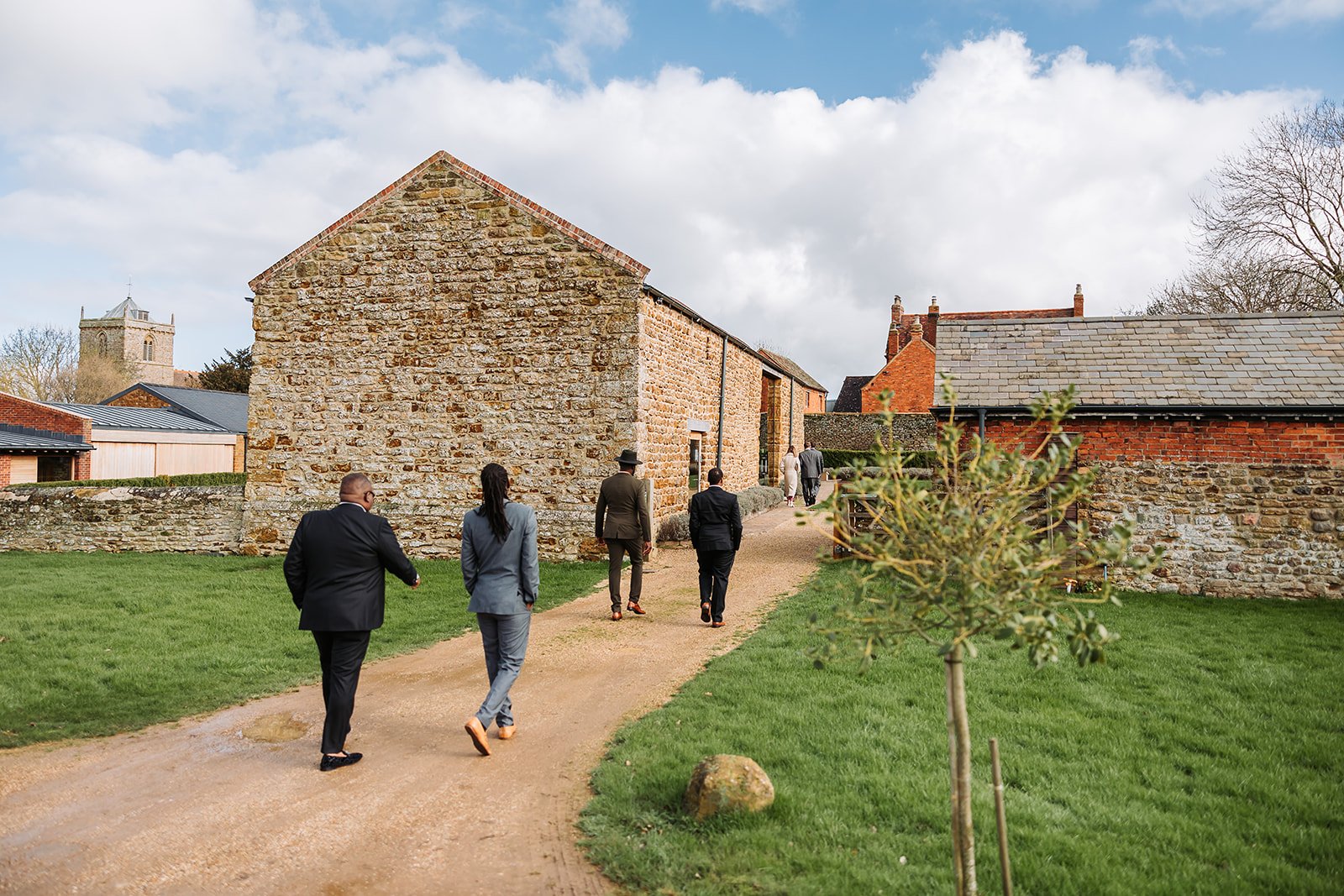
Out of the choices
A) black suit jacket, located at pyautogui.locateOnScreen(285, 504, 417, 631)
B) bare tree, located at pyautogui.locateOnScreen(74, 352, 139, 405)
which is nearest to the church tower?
bare tree, located at pyautogui.locateOnScreen(74, 352, 139, 405)

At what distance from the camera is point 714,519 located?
9.57m

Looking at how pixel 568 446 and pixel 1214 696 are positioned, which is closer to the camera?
pixel 1214 696

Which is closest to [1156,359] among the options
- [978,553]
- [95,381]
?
[978,553]

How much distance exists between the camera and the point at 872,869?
4.00 meters

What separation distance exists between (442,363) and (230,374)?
44.2 m

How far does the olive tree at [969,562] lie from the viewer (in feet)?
10.3

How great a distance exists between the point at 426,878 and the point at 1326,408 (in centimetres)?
1294

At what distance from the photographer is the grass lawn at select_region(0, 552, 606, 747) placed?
6.73m

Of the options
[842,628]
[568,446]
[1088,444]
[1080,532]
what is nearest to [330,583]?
[842,628]

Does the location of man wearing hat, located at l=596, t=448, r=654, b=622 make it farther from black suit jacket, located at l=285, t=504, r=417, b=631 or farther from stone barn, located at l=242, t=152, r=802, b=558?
black suit jacket, located at l=285, t=504, r=417, b=631

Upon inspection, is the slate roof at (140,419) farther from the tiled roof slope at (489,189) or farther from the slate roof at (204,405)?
the tiled roof slope at (489,189)

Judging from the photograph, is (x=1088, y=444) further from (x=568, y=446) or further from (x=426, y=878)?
(x=426, y=878)

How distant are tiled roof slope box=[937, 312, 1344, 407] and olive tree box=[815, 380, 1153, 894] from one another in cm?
951

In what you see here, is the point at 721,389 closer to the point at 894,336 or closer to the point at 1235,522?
the point at 1235,522
